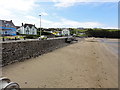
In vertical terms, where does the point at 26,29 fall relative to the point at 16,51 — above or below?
above

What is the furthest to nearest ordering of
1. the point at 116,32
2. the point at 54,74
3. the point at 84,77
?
the point at 116,32 < the point at 54,74 < the point at 84,77

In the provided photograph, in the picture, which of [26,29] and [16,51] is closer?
[16,51]

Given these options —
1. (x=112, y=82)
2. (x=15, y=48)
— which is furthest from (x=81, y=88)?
(x=15, y=48)

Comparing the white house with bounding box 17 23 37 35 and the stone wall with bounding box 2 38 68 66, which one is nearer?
the stone wall with bounding box 2 38 68 66

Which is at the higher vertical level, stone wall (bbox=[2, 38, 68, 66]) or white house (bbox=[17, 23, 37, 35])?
white house (bbox=[17, 23, 37, 35])

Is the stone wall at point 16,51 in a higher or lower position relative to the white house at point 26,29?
lower

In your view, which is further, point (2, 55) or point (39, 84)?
point (2, 55)

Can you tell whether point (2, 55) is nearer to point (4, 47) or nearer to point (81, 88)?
point (4, 47)

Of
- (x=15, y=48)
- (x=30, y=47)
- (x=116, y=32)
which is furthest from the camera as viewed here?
(x=116, y=32)

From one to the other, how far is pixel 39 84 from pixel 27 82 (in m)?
0.69

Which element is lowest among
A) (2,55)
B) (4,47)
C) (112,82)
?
(112,82)

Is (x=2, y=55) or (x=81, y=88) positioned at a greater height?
A: (x=2, y=55)

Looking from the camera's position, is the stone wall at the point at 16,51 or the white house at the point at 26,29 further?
the white house at the point at 26,29

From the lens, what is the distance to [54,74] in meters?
7.49
